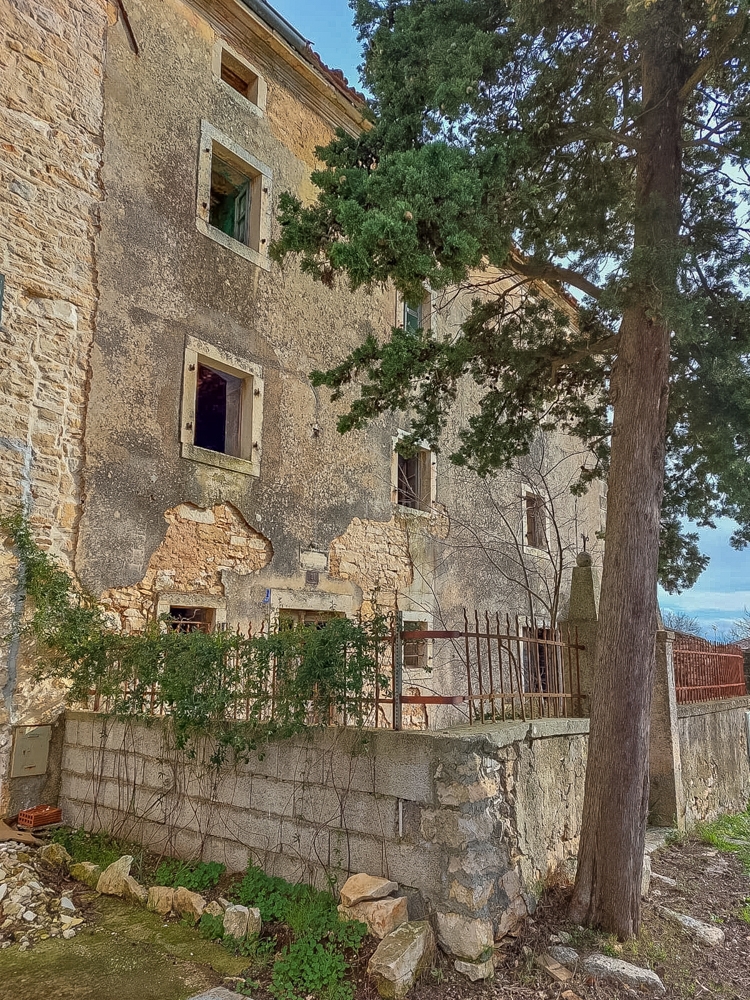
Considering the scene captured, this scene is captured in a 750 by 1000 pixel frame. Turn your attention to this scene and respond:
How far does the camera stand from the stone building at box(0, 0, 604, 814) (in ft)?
23.0

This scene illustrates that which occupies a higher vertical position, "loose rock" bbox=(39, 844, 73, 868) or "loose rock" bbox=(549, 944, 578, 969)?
"loose rock" bbox=(39, 844, 73, 868)

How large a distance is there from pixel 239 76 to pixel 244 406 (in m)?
5.10

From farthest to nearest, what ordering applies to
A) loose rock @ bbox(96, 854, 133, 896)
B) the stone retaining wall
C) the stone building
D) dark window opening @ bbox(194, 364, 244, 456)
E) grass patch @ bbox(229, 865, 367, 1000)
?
dark window opening @ bbox(194, 364, 244, 456) → the stone retaining wall → the stone building → loose rock @ bbox(96, 854, 133, 896) → grass patch @ bbox(229, 865, 367, 1000)

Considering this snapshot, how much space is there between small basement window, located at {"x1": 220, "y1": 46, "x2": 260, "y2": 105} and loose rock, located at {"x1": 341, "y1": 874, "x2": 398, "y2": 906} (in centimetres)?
1035

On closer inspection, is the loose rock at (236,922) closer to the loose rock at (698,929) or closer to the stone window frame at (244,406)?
the loose rock at (698,929)

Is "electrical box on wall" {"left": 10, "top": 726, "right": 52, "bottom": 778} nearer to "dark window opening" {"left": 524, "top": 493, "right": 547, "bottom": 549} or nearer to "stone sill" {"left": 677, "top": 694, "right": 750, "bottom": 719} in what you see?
"stone sill" {"left": 677, "top": 694, "right": 750, "bottom": 719}

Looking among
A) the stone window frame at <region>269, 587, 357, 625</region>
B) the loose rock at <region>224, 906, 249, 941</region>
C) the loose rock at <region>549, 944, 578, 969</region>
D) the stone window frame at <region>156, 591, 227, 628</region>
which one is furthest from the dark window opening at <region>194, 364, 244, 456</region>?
the loose rock at <region>549, 944, 578, 969</region>

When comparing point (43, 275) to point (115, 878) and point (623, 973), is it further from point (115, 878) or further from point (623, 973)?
point (623, 973)

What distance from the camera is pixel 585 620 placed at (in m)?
7.04

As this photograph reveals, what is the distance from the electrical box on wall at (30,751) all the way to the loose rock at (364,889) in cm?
369

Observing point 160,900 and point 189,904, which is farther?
point 160,900

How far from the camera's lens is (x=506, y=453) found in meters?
7.27

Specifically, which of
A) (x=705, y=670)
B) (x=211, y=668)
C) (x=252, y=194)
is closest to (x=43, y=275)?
(x=252, y=194)

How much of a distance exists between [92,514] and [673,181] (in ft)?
20.8
